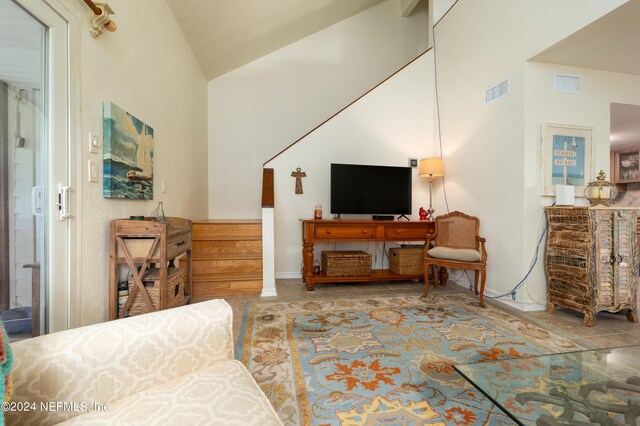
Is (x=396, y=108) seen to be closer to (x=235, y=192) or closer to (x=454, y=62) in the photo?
(x=454, y=62)

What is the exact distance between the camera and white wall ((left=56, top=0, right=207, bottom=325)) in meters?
1.54

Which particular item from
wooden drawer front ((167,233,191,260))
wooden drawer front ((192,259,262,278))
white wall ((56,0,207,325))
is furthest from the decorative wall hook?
wooden drawer front ((192,259,262,278))

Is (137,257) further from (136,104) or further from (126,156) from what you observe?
(136,104)

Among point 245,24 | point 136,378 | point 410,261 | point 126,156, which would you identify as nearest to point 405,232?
point 410,261

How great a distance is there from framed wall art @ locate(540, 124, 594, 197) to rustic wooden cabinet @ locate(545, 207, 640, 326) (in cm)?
41

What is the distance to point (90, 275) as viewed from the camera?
1579 millimetres

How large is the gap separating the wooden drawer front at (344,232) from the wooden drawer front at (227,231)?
710mm

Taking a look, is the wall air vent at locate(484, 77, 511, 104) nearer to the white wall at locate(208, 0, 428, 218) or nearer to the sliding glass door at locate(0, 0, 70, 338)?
the white wall at locate(208, 0, 428, 218)

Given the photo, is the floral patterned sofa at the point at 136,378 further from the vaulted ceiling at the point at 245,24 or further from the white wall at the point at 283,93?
the white wall at the point at 283,93

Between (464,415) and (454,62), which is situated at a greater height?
(454,62)

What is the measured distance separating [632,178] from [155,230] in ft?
24.4

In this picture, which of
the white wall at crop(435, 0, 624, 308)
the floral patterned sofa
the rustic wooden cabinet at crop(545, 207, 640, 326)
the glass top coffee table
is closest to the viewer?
the floral patterned sofa

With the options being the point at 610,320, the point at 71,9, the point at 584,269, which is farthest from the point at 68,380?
the point at 610,320

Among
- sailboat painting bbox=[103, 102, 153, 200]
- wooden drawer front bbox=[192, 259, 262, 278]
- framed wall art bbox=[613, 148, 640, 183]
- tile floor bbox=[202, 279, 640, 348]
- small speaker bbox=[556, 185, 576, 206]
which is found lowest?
tile floor bbox=[202, 279, 640, 348]
